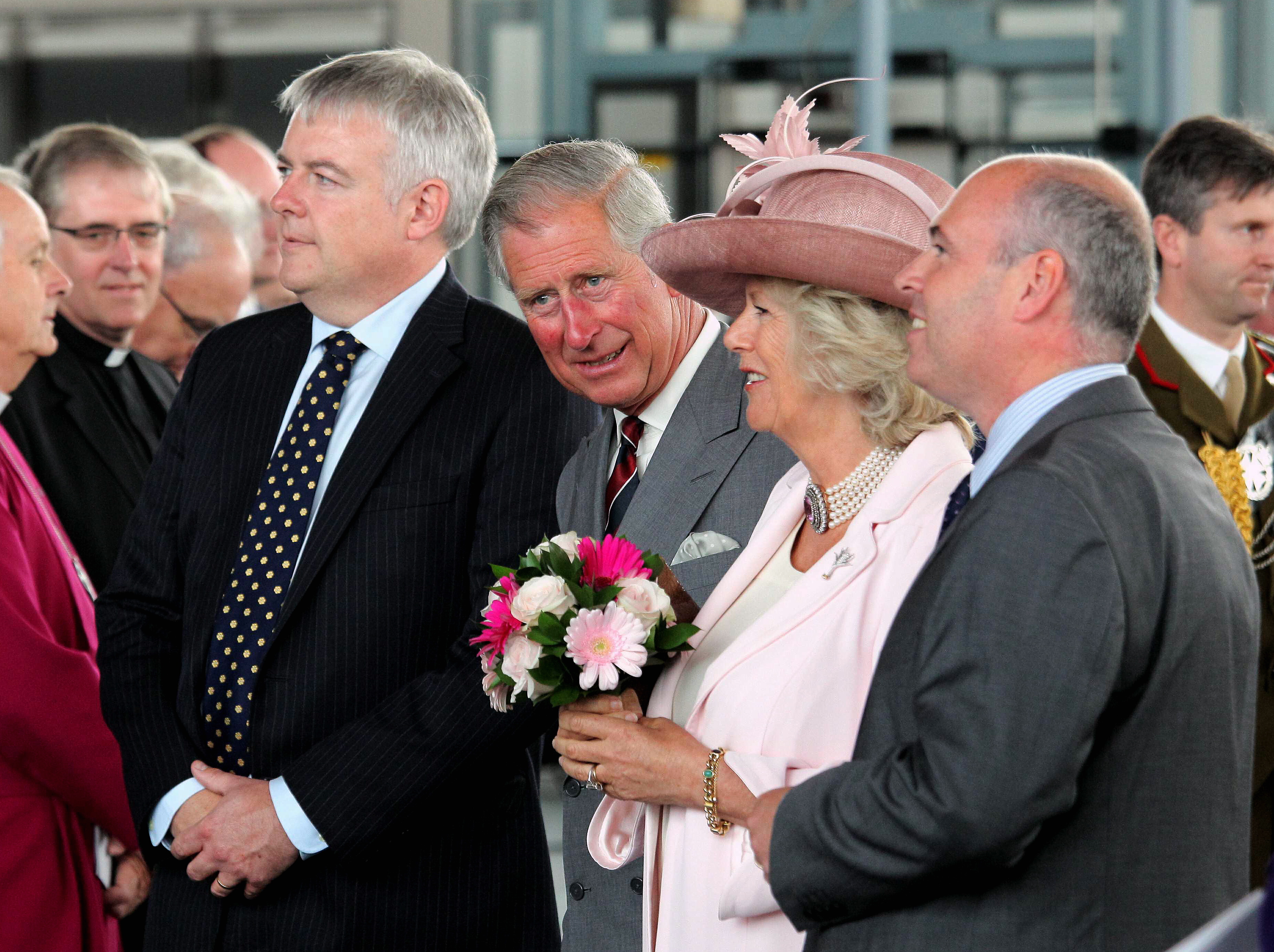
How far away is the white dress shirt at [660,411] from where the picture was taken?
2514mm

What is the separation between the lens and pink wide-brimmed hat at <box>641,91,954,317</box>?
6.46ft

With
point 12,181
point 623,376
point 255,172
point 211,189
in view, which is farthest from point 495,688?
point 255,172

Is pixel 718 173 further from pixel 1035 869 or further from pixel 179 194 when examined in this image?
pixel 1035 869

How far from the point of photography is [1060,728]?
4.74 feet

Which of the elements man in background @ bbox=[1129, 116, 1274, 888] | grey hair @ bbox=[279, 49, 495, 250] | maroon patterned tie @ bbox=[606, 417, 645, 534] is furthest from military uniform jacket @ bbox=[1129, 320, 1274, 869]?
grey hair @ bbox=[279, 49, 495, 250]

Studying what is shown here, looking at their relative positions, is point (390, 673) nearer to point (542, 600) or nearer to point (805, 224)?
point (542, 600)

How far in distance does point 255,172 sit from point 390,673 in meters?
4.01

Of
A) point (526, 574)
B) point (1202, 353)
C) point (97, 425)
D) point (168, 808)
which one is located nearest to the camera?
point (526, 574)

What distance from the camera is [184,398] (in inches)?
106

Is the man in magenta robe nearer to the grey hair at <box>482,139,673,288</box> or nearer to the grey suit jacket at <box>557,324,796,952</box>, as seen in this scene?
the grey suit jacket at <box>557,324,796,952</box>

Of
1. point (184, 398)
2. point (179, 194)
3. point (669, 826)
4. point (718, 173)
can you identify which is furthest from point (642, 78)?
point (669, 826)

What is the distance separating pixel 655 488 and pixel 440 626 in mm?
418

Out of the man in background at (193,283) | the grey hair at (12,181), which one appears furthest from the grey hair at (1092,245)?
the man in background at (193,283)

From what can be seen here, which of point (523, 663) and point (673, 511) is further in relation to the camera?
Result: point (673, 511)
